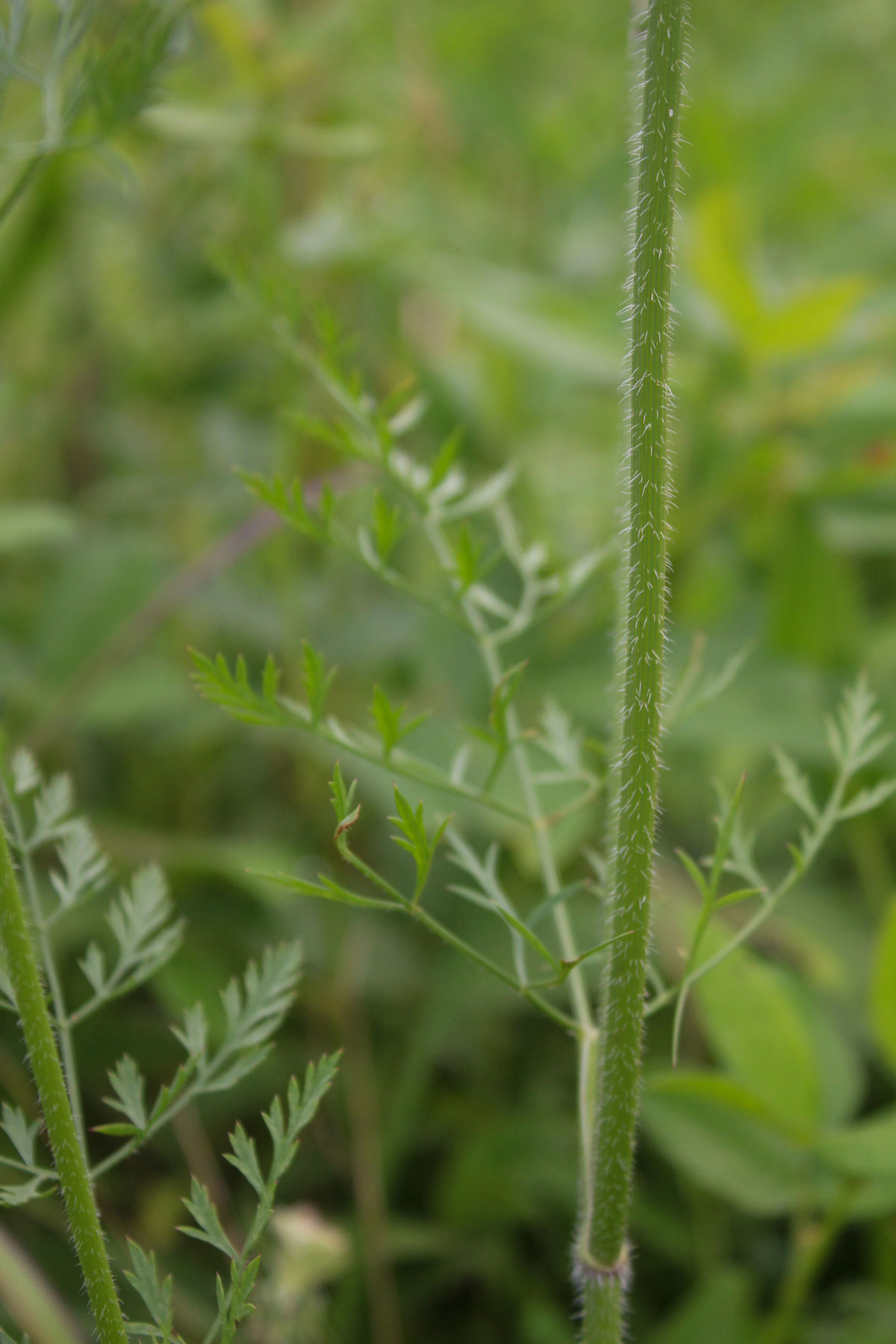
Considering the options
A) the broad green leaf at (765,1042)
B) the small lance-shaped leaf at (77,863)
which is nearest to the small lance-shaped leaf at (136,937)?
the small lance-shaped leaf at (77,863)

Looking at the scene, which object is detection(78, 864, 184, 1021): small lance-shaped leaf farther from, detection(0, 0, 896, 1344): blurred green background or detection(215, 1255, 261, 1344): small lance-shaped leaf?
detection(0, 0, 896, 1344): blurred green background

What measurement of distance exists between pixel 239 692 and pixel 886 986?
0.32 metres

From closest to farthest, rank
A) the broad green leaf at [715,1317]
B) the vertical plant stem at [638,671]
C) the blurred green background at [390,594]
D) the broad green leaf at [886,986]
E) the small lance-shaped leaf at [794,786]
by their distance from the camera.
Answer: the vertical plant stem at [638,671], the small lance-shaped leaf at [794,786], the broad green leaf at [886,986], the broad green leaf at [715,1317], the blurred green background at [390,594]

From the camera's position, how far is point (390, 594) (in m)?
1.00

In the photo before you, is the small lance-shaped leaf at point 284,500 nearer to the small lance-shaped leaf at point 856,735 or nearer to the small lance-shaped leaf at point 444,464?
the small lance-shaped leaf at point 444,464

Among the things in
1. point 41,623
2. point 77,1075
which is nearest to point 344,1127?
point 77,1075

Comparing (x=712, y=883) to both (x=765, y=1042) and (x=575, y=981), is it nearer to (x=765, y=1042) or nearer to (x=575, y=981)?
(x=575, y=981)

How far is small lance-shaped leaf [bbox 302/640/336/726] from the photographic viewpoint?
30 centimetres

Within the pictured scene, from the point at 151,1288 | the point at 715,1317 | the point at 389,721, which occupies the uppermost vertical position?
the point at 389,721

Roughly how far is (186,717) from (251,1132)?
10.7 inches

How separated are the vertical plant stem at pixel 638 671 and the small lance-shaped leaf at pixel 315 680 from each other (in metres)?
0.08

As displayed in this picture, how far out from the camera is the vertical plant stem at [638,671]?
10.4 inches

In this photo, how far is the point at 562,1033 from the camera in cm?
79

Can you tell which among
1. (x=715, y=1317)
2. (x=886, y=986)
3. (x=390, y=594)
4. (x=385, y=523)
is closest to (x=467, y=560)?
(x=385, y=523)
